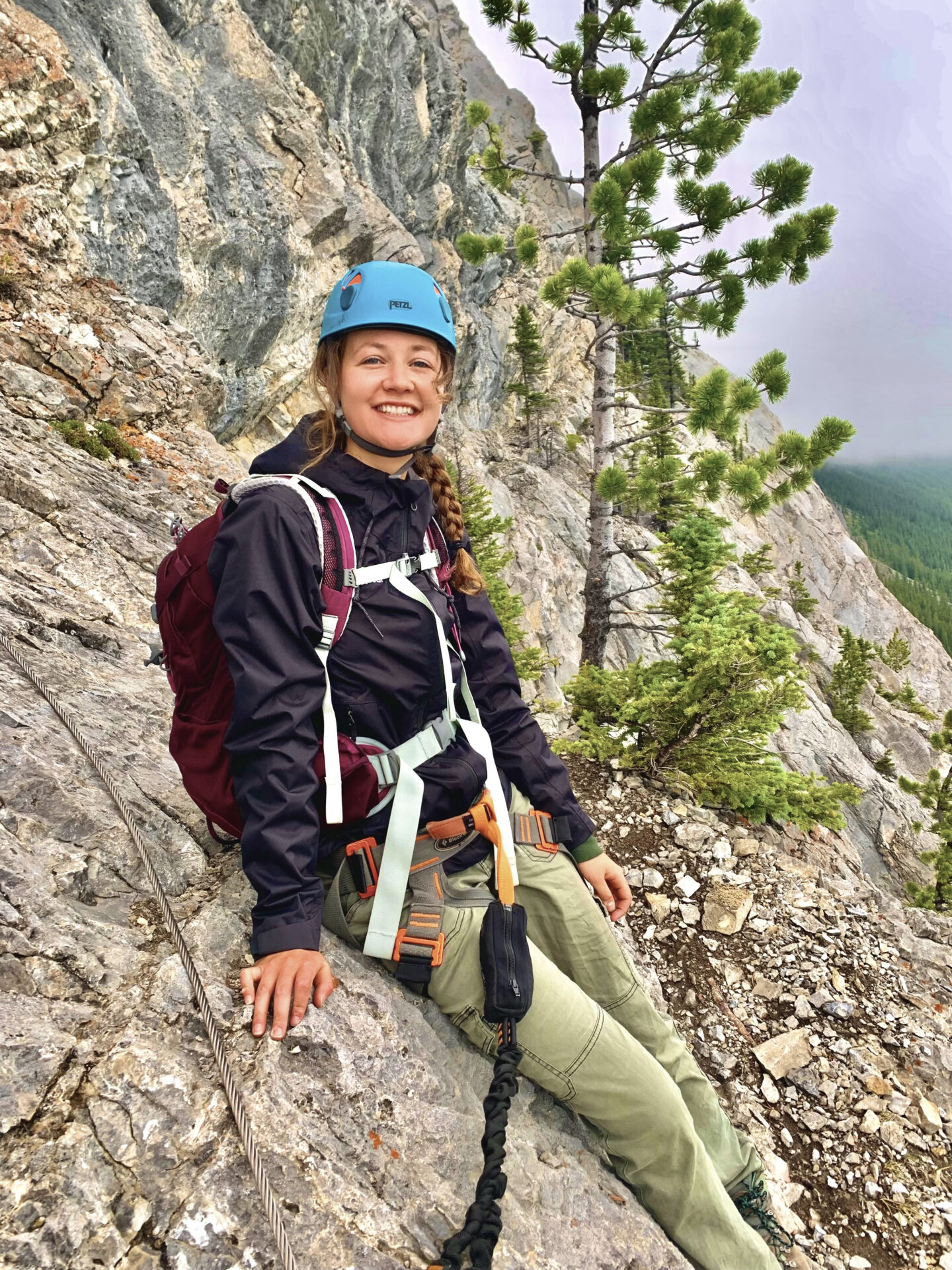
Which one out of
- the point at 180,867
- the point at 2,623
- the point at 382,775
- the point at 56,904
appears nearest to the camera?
the point at 56,904

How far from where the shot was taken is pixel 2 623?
12.9 ft

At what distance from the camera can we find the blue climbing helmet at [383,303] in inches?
104

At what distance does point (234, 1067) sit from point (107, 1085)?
331 mm

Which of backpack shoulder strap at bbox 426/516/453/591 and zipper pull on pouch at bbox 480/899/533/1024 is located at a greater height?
backpack shoulder strap at bbox 426/516/453/591

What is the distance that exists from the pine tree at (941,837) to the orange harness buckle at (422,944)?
34.6 feet

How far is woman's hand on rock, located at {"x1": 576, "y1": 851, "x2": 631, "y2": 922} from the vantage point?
3.22 m

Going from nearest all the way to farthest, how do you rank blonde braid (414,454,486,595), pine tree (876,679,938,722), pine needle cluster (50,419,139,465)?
blonde braid (414,454,486,595) → pine needle cluster (50,419,139,465) → pine tree (876,679,938,722)

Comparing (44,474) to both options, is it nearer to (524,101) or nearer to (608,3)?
(608,3)

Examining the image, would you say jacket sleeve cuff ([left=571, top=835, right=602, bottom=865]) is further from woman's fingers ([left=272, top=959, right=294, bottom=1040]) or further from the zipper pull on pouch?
woman's fingers ([left=272, top=959, right=294, bottom=1040])

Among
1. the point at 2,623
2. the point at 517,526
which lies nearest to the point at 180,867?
the point at 2,623

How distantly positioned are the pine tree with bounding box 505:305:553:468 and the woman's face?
134 ft

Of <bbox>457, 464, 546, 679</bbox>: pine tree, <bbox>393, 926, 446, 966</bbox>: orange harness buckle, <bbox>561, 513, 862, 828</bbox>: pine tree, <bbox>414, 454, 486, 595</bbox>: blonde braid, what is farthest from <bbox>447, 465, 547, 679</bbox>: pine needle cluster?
<bbox>393, 926, 446, 966</bbox>: orange harness buckle

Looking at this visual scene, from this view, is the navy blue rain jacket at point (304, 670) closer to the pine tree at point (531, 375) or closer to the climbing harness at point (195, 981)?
the climbing harness at point (195, 981)

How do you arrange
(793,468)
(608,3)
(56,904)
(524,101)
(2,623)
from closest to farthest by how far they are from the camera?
(56,904), (2,623), (793,468), (608,3), (524,101)
